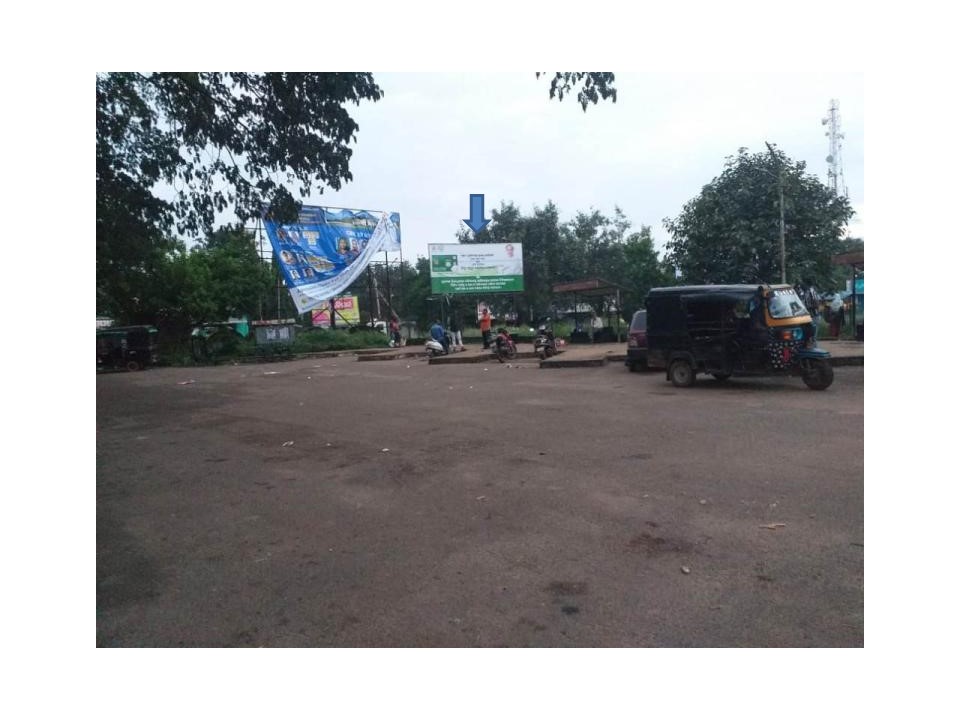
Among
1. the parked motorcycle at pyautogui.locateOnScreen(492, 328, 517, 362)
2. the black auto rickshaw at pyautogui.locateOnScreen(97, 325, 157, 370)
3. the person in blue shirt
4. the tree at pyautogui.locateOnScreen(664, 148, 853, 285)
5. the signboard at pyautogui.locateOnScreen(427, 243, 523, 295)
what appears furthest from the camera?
the signboard at pyautogui.locateOnScreen(427, 243, 523, 295)

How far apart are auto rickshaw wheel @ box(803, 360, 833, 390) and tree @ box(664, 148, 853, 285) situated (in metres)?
12.3

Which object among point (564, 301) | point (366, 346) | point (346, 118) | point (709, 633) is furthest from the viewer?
point (564, 301)

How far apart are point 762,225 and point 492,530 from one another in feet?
66.6

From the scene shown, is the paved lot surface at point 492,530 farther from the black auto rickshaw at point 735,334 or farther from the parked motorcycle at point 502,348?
the parked motorcycle at point 502,348

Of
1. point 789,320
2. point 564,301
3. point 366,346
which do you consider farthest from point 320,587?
point 564,301

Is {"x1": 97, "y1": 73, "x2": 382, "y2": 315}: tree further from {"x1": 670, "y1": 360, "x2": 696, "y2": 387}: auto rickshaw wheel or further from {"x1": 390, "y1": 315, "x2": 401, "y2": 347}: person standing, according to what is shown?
{"x1": 390, "y1": 315, "x2": 401, "y2": 347}: person standing

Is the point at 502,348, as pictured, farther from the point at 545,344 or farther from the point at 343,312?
the point at 343,312

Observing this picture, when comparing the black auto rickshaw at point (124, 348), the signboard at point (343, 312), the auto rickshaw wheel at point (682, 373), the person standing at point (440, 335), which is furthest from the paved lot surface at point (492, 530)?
the signboard at point (343, 312)

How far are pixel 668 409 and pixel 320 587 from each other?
668cm

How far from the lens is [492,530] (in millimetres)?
4438

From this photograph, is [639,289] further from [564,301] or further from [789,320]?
[789,320]

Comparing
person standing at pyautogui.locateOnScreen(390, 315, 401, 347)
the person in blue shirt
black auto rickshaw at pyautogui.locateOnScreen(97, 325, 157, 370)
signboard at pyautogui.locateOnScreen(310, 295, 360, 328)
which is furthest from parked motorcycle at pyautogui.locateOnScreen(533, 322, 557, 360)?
signboard at pyautogui.locateOnScreen(310, 295, 360, 328)

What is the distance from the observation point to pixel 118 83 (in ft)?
29.6

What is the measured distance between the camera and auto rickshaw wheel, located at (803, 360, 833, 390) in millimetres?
10383
